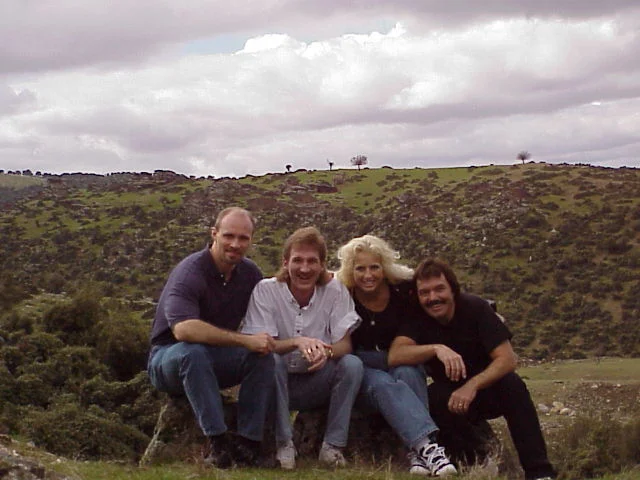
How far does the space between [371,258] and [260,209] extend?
152 ft

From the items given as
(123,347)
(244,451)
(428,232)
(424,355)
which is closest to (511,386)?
(424,355)

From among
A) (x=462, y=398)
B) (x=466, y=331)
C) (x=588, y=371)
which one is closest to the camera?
(x=462, y=398)

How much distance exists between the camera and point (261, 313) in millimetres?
6309

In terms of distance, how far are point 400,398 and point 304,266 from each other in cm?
118

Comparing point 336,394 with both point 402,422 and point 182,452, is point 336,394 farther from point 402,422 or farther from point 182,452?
point 182,452

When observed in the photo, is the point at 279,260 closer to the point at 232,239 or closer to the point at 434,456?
the point at 232,239

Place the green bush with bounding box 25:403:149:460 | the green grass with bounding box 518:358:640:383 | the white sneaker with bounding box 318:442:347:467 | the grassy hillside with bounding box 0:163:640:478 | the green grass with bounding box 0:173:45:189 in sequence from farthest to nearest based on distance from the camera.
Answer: the green grass with bounding box 0:173:45:189 → the green grass with bounding box 518:358:640:383 → the grassy hillside with bounding box 0:163:640:478 → the green bush with bounding box 25:403:149:460 → the white sneaker with bounding box 318:442:347:467

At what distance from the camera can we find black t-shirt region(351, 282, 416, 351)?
21.8 ft

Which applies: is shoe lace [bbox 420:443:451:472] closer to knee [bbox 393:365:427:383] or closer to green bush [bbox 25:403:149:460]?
knee [bbox 393:365:427:383]

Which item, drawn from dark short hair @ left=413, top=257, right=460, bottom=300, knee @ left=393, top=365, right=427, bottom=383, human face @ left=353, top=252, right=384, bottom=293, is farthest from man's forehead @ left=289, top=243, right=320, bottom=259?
knee @ left=393, top=365, right=427, bottom=383

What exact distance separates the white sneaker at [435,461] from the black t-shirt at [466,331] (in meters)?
0.75

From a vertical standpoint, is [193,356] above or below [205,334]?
below

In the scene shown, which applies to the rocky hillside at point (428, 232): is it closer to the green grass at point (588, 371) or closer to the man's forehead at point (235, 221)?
the green grass at point (588, 371)

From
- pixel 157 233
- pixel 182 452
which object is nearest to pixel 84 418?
pixel 182 452
